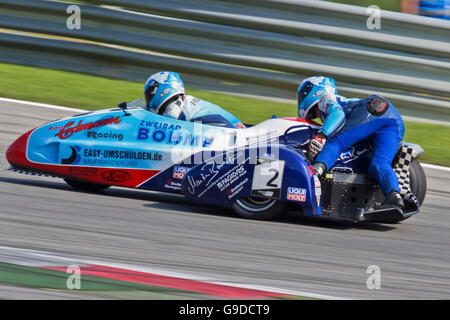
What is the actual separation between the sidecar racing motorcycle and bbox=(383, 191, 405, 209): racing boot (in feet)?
0.23

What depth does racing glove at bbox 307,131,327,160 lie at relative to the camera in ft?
20.7

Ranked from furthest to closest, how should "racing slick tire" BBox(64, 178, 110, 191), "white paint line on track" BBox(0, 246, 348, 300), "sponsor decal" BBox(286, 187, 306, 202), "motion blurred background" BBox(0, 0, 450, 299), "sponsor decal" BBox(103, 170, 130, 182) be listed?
"racing slick tire" BBox(64, 178, 110, 191)
"sponsor decal" BBox(103, 170, 130, 182)
"sponsor decal" BBox(286, 187, 306, 202)
"motion blurred background" BBox(0, 0, 450, 299)
"white paint line on track" BBox(0, 246, 348, 300)

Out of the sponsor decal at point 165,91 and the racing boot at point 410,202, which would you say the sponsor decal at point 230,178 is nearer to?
→ the sponsor decal at point 165,91

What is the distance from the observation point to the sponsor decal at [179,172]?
633cm

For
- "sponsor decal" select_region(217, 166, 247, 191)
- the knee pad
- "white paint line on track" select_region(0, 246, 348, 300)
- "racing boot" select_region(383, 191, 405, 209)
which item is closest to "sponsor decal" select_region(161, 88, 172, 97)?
"sponsor decal" select_region(217, 166, 247, 191)

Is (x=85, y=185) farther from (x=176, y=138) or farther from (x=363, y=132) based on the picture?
(x=363, y=132)

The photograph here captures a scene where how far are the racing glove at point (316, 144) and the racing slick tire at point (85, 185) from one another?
76.8 inches

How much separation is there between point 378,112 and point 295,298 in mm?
2743

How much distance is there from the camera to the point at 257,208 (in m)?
6.20

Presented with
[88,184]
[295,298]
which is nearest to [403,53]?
[88,184]

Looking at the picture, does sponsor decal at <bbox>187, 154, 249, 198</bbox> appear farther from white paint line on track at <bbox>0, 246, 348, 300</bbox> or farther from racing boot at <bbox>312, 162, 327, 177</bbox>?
white paint line on track at <bbox>0, 246, 348, 300</bbox>

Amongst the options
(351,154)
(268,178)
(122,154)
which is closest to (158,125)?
(122,154)

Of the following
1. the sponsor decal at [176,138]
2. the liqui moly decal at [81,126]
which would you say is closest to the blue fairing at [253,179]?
the sponsor decal at [176,138]

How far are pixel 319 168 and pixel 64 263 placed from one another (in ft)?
8.28
